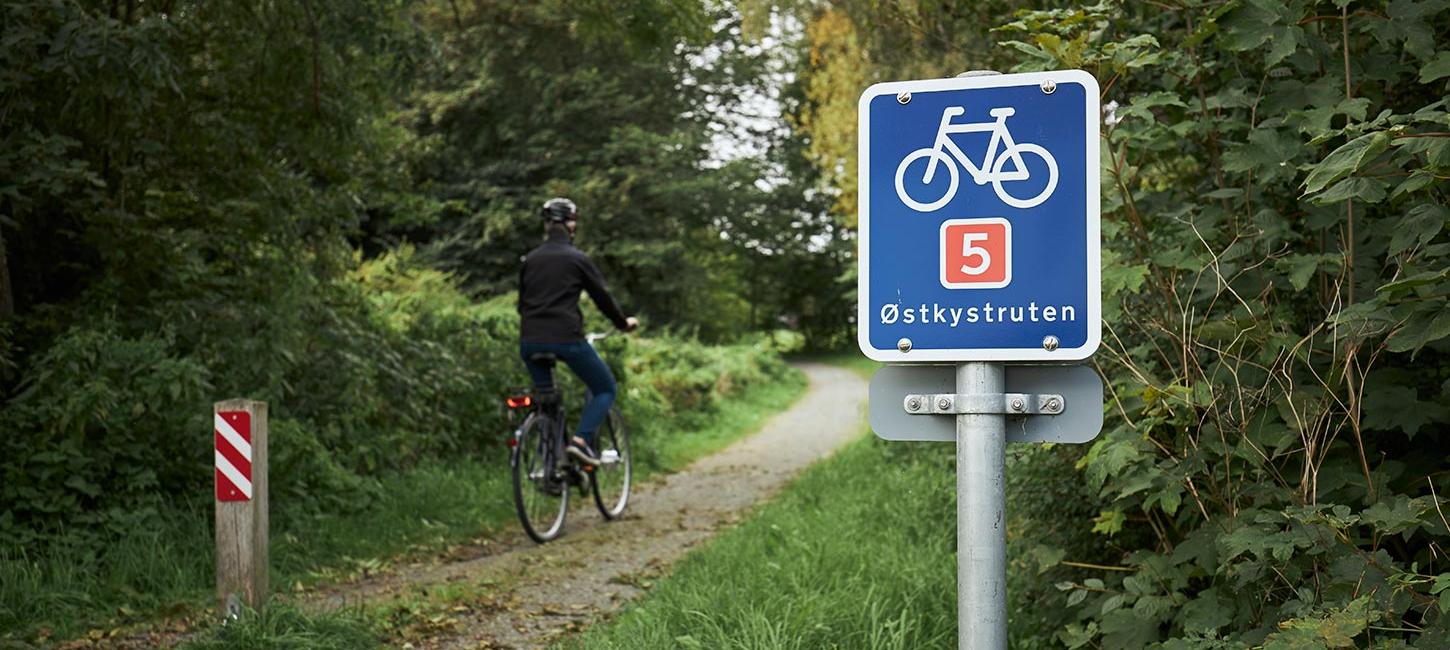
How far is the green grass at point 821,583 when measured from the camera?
4316 millimetres

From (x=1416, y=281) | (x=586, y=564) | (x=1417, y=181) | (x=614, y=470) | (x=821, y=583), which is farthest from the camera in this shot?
(x=614, y=470)

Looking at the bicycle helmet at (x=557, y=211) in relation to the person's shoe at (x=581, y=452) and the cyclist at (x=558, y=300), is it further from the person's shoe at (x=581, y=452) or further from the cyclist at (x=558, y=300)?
the person's shoe at (x=581, y=452)

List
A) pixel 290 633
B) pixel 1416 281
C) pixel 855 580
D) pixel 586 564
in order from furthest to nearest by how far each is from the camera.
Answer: pixel 586 564 < pixel 855 580 < pixel 290 633 < pixel 1416 281

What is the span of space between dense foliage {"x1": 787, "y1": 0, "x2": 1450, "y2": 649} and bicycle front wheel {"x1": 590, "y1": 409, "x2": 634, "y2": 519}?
15.1 feet

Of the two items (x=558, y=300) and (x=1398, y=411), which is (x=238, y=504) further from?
(x=1398, y=411)

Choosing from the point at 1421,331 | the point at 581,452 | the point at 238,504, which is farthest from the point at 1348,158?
the point at 581,452

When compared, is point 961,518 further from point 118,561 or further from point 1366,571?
point 118,561

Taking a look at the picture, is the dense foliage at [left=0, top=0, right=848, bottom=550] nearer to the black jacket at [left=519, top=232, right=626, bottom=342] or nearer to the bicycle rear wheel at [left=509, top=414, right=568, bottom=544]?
the bicycle rear wheel at [left=509, top=414, right=568, bottom=544]

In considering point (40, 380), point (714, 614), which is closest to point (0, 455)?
point (40, 380)

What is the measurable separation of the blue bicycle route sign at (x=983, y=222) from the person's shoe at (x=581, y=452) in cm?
572

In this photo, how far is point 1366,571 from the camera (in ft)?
9.45

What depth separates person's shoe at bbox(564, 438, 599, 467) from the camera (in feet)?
25.3

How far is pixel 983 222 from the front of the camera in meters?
2.08

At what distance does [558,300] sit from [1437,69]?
517cm
